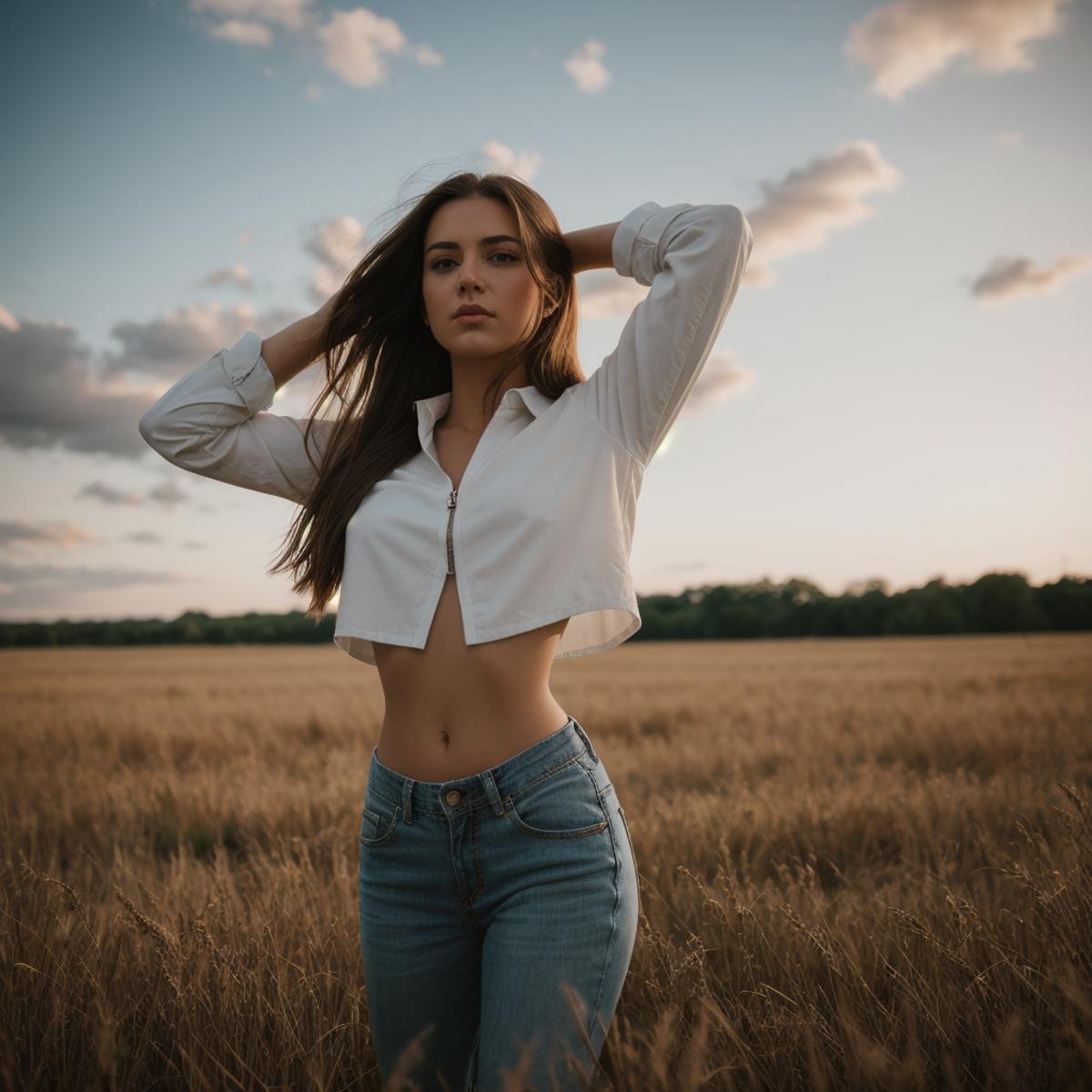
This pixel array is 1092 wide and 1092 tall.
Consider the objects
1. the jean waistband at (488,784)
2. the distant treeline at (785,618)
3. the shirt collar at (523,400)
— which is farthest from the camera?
the distant treeline at (785,618)

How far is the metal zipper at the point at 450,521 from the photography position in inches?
76.2

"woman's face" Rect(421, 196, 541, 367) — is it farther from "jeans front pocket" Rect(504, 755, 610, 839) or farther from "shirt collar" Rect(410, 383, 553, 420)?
"jeans front pocket" Rect(504, 755, 610, 839)

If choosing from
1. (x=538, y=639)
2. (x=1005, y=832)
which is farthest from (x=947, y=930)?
(x=1005, y=832)

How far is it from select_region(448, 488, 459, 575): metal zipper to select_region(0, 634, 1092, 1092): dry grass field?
105 cm

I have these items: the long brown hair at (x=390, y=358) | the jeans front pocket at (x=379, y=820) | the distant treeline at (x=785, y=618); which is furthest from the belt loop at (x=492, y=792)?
the distant treeline at (x=785, y=618)

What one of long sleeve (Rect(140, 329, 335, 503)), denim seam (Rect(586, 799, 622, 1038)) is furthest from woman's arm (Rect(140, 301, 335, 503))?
denim seam (Rect(586, 799, 622, 1038))

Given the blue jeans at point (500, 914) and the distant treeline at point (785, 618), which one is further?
the distant treeline at point (785, 618)

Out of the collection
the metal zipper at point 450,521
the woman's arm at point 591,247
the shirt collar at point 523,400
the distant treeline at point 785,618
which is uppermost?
the woman's arm at point 591,247

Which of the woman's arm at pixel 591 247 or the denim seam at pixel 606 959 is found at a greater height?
the woman's arm at pixel 591 247

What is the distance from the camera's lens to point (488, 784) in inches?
67.1

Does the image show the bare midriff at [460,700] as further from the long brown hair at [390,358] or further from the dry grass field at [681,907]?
the dry grass field at [681,907]

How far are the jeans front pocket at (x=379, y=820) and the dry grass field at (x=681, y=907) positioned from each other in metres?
0.60

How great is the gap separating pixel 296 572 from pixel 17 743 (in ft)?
26.4

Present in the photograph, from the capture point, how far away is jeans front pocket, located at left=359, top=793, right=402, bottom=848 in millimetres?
1788
